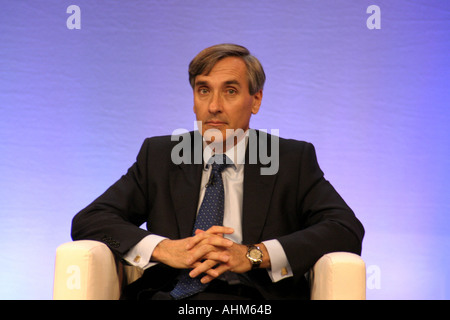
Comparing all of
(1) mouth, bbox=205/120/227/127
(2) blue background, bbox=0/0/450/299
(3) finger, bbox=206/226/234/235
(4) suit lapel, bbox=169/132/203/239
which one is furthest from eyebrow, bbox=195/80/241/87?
(2) blue background, bbox=0/0/450/299

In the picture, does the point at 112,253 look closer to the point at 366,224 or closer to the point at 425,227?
the point at 366,224

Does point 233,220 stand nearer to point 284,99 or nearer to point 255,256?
point 255,256

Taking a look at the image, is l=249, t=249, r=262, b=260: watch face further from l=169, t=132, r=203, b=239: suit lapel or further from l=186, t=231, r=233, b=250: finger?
l=169, t=132, r=203, b=239: suit lapel

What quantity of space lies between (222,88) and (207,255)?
27.6 inches

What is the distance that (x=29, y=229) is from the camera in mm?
3400

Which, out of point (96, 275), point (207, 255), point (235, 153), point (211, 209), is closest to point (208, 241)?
point (207, 255)

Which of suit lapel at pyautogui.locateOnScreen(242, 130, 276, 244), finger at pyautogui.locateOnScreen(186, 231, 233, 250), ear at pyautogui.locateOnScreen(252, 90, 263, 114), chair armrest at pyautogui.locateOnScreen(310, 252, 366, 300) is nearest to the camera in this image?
chair armrest at pyautogui.locateOnScreen(310, 252, 366, 300)

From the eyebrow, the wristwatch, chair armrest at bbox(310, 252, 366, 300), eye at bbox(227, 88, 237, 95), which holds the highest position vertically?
the eyebrow

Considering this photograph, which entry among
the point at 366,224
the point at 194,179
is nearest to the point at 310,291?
the point at 194,179

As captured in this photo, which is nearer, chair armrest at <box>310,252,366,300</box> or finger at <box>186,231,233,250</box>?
chair armrest at <box>310,252,366,300</box>

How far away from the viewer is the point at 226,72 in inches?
92.7

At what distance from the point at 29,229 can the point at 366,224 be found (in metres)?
1.91

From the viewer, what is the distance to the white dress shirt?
2037 mm
